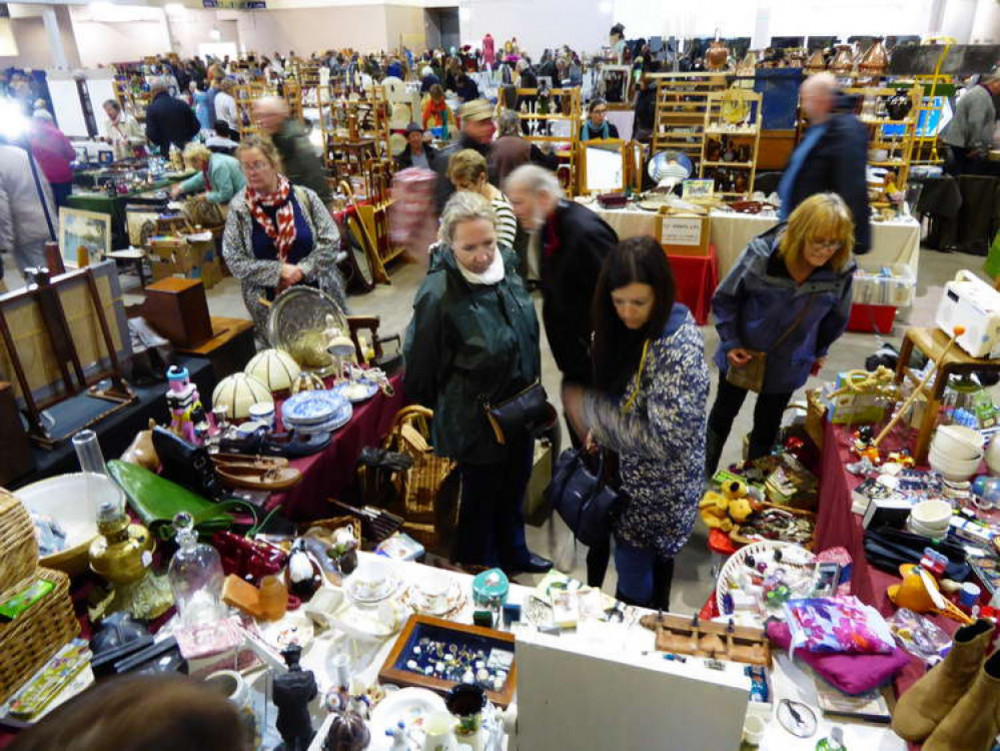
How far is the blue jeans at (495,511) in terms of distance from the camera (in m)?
2.49

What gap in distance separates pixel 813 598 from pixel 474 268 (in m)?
1.31

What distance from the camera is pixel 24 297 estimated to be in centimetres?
216

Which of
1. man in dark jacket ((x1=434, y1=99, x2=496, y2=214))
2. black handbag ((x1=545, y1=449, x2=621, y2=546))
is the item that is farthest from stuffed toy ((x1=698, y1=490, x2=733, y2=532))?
man in dark jacket ((x1=434, y1=99, x2=496, y2=214))

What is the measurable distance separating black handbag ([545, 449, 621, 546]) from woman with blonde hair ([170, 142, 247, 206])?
180 inches

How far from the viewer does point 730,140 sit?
20.3ft

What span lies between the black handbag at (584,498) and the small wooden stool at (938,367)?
109 cm

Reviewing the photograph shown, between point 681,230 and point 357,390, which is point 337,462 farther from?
point 681,230

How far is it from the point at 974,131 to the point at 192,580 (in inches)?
318

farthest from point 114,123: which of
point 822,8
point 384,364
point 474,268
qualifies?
point 822,8

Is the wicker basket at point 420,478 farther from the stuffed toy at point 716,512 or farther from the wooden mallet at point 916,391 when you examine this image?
the wooden mallet at point 916,391

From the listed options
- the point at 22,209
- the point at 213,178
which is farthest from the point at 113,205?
the point at 22,209

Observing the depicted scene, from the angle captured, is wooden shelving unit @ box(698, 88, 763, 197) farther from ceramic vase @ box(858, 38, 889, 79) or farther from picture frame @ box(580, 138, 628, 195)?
ceramic vase @ box(858, 38, 889, 79)

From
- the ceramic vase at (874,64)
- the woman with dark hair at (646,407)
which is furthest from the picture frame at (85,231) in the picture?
the ceramic vase at (874,64)

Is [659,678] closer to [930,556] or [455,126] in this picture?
[930,556]
